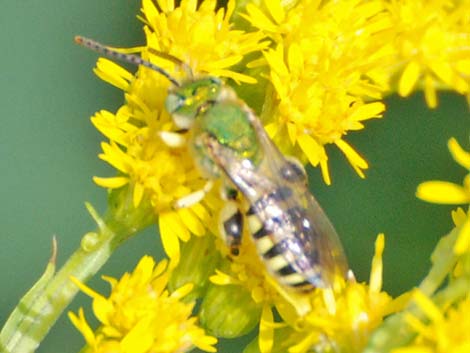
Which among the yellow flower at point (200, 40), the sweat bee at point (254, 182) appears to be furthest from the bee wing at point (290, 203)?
the yellow flower at point (200, 40)

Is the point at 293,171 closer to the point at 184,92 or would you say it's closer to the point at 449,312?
the point at 184,92

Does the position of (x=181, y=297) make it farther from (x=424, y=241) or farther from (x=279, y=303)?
(x=424, y=241)

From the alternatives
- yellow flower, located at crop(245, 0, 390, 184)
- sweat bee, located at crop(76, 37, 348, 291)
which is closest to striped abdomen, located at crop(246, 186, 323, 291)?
sweat bee, located at crop(76, 37, 348, 291)

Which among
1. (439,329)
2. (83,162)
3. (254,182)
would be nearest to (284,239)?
(254,182)

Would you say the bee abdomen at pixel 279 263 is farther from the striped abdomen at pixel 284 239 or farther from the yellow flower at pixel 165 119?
the yellow flower at pixel 165 119

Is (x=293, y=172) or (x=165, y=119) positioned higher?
(x=165, y=119)

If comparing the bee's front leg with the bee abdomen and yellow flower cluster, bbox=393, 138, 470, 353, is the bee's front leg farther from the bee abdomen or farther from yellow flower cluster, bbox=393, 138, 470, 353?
yellow flower cluster, bbox=393, 138, 470, 353
